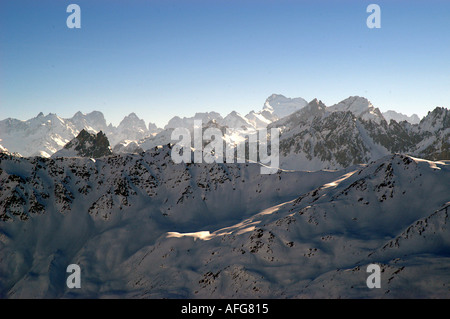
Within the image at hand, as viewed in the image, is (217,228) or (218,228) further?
(217,228)

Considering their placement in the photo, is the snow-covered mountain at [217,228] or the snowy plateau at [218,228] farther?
the snow-covered mountain at [217,228]

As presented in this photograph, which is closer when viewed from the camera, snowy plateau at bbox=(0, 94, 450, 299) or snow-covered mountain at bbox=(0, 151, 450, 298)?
snowy plateau at bbox=(0, 94, 450, 299)

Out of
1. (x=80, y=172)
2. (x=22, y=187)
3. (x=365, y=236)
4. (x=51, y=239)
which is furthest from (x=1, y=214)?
(x=365, y=236)
